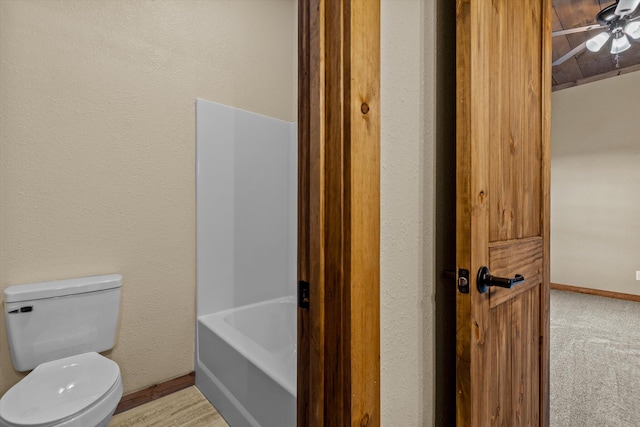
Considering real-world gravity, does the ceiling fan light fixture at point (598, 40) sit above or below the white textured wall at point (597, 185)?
above

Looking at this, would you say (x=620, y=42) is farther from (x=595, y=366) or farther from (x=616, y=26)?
(x=595, y=366)

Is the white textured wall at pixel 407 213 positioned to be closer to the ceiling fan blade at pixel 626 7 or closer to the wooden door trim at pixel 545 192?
the wooden door trim at pixel 545 192

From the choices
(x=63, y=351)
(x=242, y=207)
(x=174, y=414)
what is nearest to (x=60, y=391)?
(x=63, y=351)

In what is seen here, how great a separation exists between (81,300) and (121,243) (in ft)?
1.21

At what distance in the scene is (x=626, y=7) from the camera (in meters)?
2.37

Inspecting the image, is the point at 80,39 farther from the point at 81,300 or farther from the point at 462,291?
the point at 462,291

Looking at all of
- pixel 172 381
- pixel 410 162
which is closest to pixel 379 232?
pixel 410 162

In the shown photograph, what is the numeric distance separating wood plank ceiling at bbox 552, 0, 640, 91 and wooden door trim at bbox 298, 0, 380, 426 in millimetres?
3057

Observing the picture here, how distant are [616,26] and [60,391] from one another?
440cm

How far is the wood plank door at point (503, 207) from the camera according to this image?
2.57 feet

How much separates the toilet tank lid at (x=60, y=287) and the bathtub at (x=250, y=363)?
619 mm

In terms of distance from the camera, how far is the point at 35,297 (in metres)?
1.61

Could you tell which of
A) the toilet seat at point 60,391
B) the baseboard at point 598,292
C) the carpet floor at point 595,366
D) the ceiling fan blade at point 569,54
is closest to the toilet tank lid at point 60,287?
the toilet seat at point 60,391

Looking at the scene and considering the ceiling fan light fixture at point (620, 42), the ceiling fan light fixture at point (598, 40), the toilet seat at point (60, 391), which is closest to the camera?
the toilet seat at point (60, 391)
